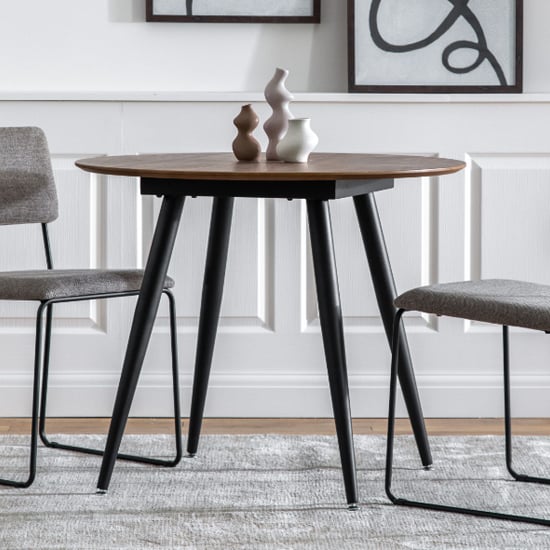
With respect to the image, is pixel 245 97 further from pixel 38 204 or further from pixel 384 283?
pixel 384 283

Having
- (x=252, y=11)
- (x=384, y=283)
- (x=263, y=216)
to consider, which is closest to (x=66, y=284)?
(x=384, y=283)

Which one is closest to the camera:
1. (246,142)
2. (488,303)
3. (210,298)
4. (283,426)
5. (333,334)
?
(488,303)

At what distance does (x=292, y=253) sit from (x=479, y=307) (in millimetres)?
1038

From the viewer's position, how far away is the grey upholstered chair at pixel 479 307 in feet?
6.58

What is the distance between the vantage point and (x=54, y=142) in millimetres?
2992

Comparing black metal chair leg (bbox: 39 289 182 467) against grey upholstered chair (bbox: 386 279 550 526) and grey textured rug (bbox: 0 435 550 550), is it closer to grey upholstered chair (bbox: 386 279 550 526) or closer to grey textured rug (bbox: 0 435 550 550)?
grey textured rug (bbox: 0 435 550 550)

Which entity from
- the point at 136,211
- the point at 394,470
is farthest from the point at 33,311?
the point at 394,470

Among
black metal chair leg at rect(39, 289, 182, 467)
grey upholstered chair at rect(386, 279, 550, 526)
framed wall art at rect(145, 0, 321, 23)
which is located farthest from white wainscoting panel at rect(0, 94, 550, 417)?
grey upholstered chair at rect(386, 279, 550, 526)

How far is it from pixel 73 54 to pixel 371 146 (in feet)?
3.09

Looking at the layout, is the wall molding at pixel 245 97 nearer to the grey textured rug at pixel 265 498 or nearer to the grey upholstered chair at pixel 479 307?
the grey upholstered chair at pixel 479 307

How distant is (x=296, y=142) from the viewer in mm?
2340

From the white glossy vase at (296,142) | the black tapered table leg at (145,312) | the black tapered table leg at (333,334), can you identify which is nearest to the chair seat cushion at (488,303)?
A: the black tapered table leg at (333,334)

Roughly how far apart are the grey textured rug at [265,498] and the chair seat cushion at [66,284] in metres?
0.45

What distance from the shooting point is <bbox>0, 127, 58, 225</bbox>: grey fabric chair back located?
2.64 m
